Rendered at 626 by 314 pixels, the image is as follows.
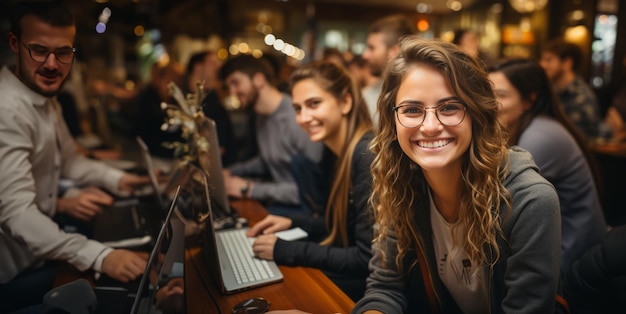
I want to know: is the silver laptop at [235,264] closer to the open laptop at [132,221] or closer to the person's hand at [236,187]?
the open laptop at [132,221]

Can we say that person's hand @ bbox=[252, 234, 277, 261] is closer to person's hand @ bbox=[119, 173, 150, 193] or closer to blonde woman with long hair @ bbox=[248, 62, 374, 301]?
blonde woman with long hair @ bbox=[248, 62, 374, 301]

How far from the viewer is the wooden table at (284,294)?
126 cm

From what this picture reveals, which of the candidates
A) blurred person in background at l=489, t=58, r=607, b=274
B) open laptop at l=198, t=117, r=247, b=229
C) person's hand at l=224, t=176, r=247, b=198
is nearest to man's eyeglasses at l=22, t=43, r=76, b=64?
open laptop at l=198, t=117, r=247, b=229

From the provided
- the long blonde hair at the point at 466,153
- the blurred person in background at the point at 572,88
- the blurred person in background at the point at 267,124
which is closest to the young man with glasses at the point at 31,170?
the long blonde hair at the point at 466,153

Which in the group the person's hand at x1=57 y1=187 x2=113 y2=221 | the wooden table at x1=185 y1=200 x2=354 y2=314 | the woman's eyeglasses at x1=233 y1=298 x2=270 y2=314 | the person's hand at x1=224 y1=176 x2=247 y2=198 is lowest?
the wooden table at x1=185 y1=200 x2=354 y2=314

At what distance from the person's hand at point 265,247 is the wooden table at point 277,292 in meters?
0.07

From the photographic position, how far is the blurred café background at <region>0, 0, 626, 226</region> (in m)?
5.34

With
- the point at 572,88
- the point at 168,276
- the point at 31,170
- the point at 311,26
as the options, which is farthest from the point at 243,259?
the point at 311,26

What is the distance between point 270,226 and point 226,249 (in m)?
0.24

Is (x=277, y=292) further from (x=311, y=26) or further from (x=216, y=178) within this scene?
(x=311, y=26)

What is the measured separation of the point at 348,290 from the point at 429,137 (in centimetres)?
77

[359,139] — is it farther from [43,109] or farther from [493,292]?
[43,109]

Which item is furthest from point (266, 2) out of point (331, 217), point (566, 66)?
point (331, 217)

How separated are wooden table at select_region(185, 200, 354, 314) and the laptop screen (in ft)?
0.23
